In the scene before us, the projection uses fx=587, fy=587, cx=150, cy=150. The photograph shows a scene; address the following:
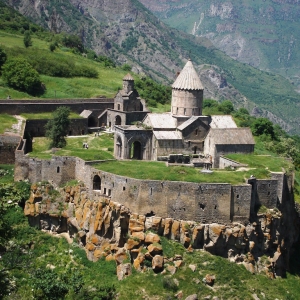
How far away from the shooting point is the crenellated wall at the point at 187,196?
40375 mm

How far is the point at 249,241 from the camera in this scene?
41.5 metres

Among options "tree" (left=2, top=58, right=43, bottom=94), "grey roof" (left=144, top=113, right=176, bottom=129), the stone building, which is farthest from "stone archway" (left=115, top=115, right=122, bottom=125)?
"tree" (left=2, top=58, right=43, bottom=94)

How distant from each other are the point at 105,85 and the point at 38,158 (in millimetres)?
38605

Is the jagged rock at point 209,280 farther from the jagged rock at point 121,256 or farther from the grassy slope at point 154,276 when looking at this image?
the jagged rock at point 121,256

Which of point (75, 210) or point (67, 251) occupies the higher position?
point (75, 210)

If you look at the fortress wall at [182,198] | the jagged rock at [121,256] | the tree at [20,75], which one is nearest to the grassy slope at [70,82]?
the tree at [20,75]

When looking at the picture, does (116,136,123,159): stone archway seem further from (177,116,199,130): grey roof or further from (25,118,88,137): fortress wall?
(25,118,88,137): fortress wall

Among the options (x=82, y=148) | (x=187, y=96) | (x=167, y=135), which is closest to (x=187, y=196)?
(x=167, y=135)

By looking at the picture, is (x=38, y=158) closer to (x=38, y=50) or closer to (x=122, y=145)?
(x=122, y=145)

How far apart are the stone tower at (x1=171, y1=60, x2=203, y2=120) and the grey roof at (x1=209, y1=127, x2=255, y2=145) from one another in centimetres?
399

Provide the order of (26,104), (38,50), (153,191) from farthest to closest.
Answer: (38,50) → (26,104) → (153,191)

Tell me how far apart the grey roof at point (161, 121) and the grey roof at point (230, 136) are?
3.93 m

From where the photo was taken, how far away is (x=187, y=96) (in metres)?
53.4

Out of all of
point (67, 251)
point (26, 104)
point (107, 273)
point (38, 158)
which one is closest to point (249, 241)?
point (107, 273)
